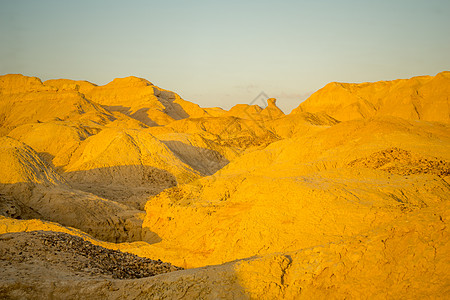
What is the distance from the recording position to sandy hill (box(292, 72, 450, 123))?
39.0m

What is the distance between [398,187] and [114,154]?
18182mm

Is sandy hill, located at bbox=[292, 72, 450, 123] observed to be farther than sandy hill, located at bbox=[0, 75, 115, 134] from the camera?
No

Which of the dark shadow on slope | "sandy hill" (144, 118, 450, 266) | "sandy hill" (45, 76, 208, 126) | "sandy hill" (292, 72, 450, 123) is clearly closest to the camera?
"sandy hill" (144, 118, 450, 266)

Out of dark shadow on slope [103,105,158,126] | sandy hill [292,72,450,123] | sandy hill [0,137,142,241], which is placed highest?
dark shadow on slope [103,105,158,126]

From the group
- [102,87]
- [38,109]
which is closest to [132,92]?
[102,87]

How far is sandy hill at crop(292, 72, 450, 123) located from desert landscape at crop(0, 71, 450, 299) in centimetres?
2064

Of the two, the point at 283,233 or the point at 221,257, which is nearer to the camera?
the point at 283,233

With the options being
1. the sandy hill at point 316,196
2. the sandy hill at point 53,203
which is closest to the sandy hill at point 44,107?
the sandy hill at point 53,203

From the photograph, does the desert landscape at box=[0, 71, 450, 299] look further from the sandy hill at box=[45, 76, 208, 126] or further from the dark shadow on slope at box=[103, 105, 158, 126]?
the sandy hill at box=[45, 76, 208, 126]

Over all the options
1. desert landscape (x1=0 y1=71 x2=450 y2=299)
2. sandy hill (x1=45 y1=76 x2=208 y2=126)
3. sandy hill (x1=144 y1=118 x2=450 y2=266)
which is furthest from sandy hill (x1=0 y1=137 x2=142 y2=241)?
sandy hill (x1=45 y1=76 x2=208 y2=126)

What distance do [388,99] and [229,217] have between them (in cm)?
4081

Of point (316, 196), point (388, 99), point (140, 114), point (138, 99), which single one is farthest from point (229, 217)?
point (138, 99)

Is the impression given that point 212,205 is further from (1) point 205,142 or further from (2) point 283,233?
(1) point 205,142

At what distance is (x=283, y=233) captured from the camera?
7.68 meters
